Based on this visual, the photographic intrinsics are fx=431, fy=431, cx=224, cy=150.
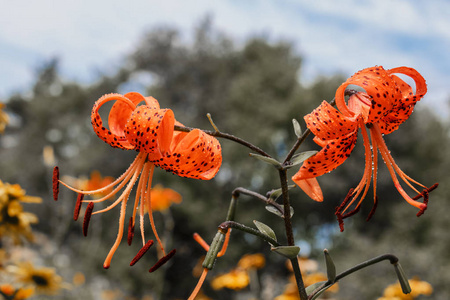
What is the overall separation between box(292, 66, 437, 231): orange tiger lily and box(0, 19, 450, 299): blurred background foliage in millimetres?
3936

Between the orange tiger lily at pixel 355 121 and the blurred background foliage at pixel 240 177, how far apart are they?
3936 mm

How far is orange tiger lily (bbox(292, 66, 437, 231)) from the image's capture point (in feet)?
2.35

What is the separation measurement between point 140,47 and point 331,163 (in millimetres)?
13051

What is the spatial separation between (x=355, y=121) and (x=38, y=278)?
6.89 feet

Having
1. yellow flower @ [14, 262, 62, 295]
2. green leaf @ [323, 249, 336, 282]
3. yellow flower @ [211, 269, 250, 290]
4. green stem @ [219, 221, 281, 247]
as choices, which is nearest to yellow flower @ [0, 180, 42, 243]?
yellow flower @ [14, 262, 62, 295]

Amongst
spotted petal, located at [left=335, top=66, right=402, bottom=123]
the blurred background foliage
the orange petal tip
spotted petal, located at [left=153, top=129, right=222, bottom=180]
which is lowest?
the blurred background foliage

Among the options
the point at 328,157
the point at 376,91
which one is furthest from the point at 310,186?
the point at 376,91

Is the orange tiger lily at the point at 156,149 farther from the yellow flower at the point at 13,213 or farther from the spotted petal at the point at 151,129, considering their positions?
the yellow flower at the point at 13,213

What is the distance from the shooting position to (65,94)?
15922mm

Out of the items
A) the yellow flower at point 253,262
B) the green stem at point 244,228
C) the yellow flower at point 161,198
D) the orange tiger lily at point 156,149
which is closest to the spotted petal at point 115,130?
the orange tiger lily at point 156,149

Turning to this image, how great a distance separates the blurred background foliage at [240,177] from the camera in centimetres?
762

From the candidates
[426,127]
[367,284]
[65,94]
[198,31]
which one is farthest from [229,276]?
Answer: [65,94]

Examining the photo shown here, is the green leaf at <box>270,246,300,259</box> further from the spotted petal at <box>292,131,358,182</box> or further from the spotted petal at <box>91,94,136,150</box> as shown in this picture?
the spotted petal at <box>91,94,136,150</box>

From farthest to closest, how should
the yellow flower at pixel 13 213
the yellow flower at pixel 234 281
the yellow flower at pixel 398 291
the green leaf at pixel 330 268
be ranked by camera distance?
the yellow flower at pixel 234 281 → the yellow flower at pixel 398 291 → the yellow flower at pixel 13 213 → the green leaf at pixel 330 268
